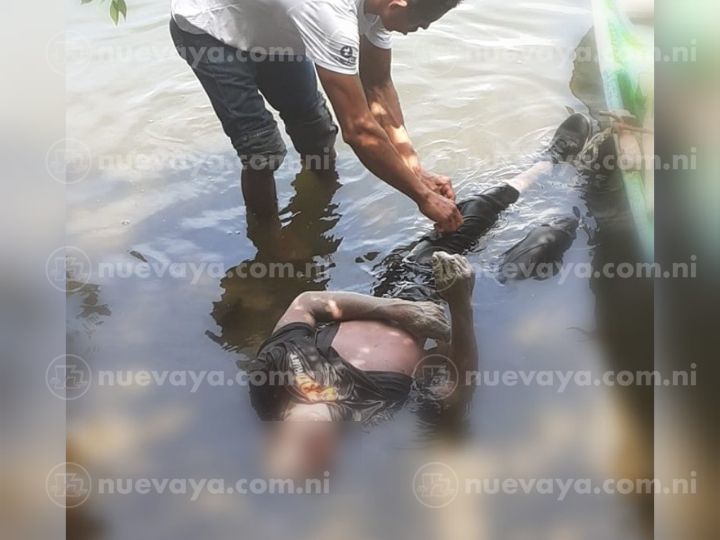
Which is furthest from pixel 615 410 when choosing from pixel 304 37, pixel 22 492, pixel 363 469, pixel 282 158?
pixel 22 492

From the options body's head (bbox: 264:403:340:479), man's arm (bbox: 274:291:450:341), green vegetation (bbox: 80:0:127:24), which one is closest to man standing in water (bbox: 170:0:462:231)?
green vegetation (bbox: 80:0:127:24)

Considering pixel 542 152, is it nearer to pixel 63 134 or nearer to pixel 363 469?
pixel 363 469

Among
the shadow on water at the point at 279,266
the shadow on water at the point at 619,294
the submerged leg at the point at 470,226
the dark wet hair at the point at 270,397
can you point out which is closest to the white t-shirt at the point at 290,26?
the shadow on water at the point at 279,266

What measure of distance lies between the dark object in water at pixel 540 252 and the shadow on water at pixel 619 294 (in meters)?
0.07

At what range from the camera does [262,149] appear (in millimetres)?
2162

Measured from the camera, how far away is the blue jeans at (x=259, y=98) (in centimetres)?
212

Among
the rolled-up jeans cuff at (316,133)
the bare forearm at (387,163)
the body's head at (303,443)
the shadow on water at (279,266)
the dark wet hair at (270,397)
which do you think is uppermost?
the rolled-up jeans cuff at (316,133)

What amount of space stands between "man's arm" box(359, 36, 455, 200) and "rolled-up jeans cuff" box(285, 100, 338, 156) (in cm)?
11

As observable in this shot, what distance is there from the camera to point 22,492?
6.98 ft

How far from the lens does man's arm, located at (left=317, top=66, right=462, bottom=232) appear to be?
7.04 feet

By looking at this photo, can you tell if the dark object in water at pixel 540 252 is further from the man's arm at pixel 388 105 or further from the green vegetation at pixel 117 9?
the green vegetation at pixel 117 9

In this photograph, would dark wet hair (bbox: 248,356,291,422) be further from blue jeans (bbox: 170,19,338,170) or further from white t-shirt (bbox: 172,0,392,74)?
white t-shirt (bbox: 172,0,392,74)

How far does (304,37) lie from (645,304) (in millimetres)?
1100

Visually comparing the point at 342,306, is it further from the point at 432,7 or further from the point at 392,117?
the point at 432,7
